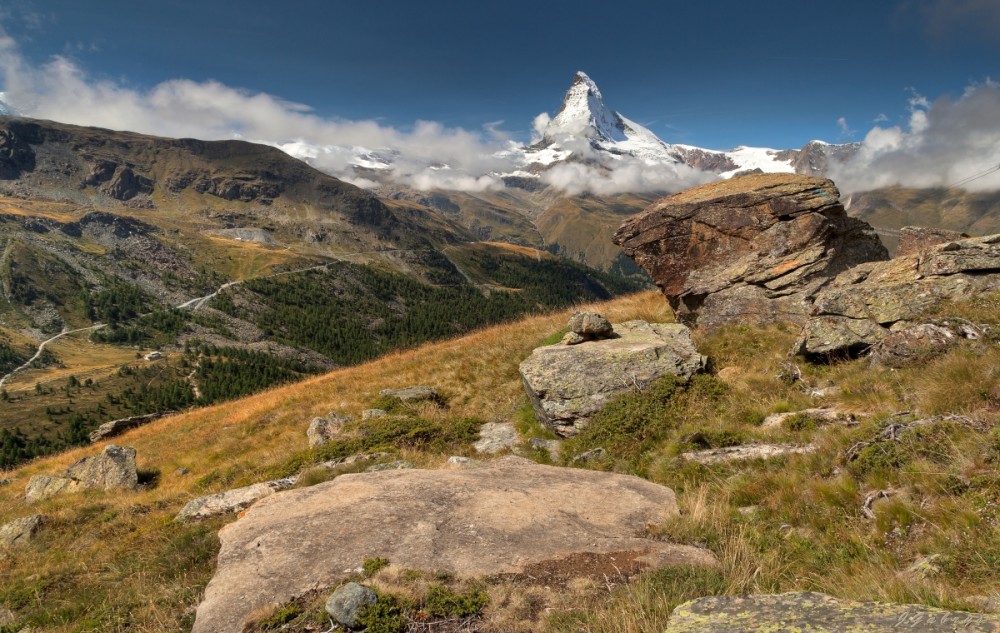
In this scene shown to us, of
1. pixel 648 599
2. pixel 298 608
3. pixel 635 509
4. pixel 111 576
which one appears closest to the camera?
pixel 648 599

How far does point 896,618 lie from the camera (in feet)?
12.1

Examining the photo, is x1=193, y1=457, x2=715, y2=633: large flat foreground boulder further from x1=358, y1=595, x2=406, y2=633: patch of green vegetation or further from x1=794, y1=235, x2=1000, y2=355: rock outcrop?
x1=794, y1=235, x2=1000, y2=355: rock outcrop

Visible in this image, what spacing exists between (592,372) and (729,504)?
7596 mm

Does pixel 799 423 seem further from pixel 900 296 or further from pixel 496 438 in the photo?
pixel 496 438

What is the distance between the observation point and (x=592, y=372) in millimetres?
15984

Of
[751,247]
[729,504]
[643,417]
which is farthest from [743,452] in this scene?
[751,247]

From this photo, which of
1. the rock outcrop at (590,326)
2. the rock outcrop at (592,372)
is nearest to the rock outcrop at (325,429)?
the rock outcrop at (592,372)

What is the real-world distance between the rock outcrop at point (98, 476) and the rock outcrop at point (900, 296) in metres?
27.0

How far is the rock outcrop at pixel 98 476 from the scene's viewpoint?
20.0m

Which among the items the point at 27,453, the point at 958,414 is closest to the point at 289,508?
the point at 958,414

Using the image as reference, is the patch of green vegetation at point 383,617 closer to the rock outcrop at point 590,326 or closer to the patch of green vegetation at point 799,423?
the patch of green vegetation at point 799,423

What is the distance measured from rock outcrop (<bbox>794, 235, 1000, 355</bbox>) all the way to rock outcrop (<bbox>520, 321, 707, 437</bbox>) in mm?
3705

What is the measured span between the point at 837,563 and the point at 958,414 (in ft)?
13.6

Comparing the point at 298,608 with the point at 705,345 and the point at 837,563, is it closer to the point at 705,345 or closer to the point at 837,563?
the point at 837,563
